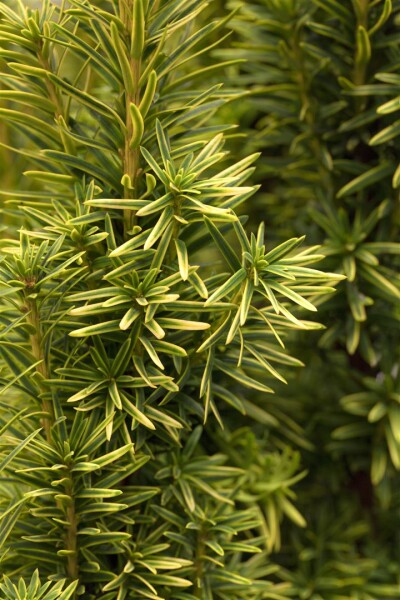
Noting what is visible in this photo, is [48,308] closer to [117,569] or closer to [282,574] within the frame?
[117,569]

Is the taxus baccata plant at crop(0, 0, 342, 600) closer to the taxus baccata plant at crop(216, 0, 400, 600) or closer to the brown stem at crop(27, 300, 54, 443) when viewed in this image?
the brown stem at crop(27, 300, 54, 443)

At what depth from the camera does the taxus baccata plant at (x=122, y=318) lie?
18.6 inches

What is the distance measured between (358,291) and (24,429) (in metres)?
0.34

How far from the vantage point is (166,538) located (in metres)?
0.58

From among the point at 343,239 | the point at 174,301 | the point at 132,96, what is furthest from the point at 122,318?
the point at 343,239

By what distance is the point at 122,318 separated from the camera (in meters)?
0.48

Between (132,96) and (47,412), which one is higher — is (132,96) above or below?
above

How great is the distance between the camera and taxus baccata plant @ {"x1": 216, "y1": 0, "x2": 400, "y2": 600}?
25.7 inches

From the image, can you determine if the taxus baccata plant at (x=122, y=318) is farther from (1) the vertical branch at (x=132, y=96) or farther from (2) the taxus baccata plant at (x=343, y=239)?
(2) the taxus baccata plant at (x=343, y=239)

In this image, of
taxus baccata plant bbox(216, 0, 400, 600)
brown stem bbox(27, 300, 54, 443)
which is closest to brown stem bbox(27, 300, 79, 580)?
brown stem bbox(27, 300, 54, 443)

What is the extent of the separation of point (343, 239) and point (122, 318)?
0.88ft

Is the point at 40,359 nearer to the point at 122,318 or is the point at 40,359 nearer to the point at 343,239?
the point at 122,318

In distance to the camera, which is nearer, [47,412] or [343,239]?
[47,412]

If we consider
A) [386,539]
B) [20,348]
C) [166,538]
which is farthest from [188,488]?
[386,539]
